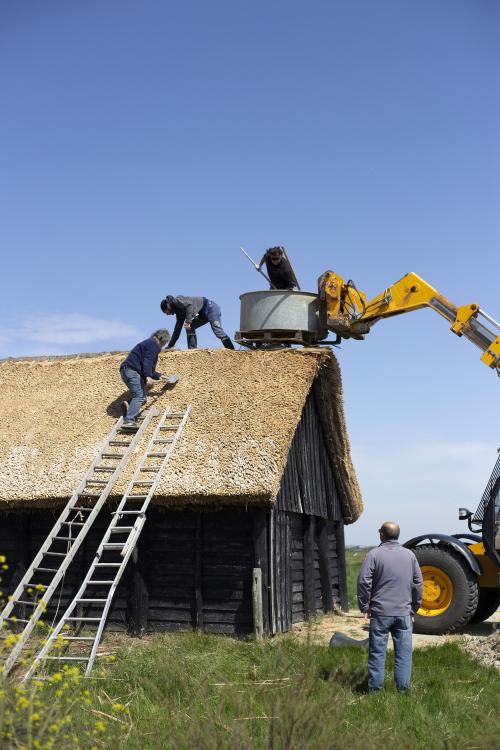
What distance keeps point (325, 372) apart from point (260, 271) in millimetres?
2352

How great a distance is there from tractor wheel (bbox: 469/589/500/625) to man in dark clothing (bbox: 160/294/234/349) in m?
6.76

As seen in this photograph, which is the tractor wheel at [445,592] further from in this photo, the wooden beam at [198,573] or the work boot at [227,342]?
the work boot at [227,342]

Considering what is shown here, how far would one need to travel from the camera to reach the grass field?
5668 mm

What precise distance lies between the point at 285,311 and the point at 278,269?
1.00 m

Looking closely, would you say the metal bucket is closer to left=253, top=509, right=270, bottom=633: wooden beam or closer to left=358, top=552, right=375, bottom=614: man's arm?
left=253, top=509, right=270, bottom=633: wooden beam

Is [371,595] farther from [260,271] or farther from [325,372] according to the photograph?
[260,271]

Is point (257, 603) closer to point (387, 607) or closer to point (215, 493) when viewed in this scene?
point (215, 493)

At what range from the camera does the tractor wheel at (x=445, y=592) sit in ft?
40.4

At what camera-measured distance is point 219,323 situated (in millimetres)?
17047

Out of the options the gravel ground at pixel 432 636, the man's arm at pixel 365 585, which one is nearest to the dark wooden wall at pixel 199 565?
the gravel ground at pixel 432 636

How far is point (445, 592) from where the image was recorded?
493 inches

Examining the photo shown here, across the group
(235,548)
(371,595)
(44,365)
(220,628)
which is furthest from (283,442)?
(44,365)

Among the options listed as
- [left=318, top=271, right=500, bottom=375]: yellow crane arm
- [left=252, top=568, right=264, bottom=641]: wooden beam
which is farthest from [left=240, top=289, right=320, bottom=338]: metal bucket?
[left=252, top=568, right=264, bottom=641]: wooden beam

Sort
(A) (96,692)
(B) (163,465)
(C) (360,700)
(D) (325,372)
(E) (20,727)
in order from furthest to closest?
(D) (325,372), (B) (163,465), (A) (96,692), (C) (360,700), (E) (20,727)
